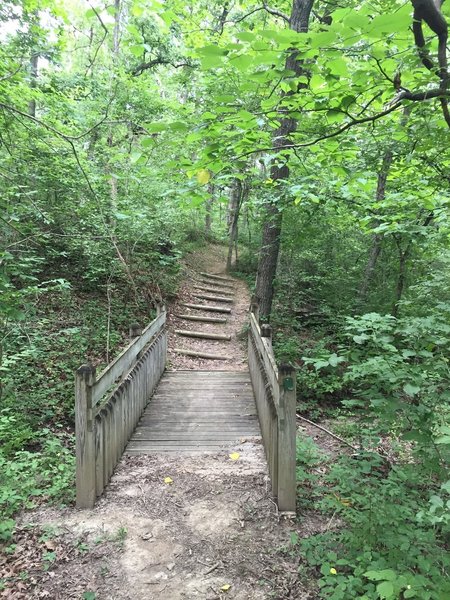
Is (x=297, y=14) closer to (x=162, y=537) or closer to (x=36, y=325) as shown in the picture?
(x=36, y=325)

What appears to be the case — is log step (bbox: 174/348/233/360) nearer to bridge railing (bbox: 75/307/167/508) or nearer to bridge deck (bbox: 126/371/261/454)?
bridge deck (bbox: 126/371/261/454)

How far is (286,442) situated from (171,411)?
2713 mm

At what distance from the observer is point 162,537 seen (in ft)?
9.77

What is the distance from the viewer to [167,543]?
9.55 ft

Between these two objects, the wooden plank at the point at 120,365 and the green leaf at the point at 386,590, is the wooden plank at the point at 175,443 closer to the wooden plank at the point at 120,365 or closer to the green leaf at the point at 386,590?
the wooden plank at the point at 120,365

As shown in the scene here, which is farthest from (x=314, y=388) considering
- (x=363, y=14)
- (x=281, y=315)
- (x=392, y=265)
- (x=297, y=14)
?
(x=297, y=14)

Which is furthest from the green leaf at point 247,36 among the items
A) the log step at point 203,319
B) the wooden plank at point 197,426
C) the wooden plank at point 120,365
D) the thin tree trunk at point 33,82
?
the log step at point 203,319

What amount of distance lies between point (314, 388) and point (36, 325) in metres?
4.97

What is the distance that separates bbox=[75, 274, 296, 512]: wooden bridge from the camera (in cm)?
329

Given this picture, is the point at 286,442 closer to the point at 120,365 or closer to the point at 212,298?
the point at 120,365

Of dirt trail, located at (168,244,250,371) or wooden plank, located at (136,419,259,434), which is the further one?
dirt trail, located at (168,244,250,371)

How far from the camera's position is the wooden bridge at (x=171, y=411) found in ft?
10.8

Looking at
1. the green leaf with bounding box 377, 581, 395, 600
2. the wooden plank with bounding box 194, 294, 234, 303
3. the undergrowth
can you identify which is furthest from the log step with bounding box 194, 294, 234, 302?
the green leaf with bounding box 377, 581, 395, 600

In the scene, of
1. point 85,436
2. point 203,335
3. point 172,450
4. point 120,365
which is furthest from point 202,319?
point 85,436
